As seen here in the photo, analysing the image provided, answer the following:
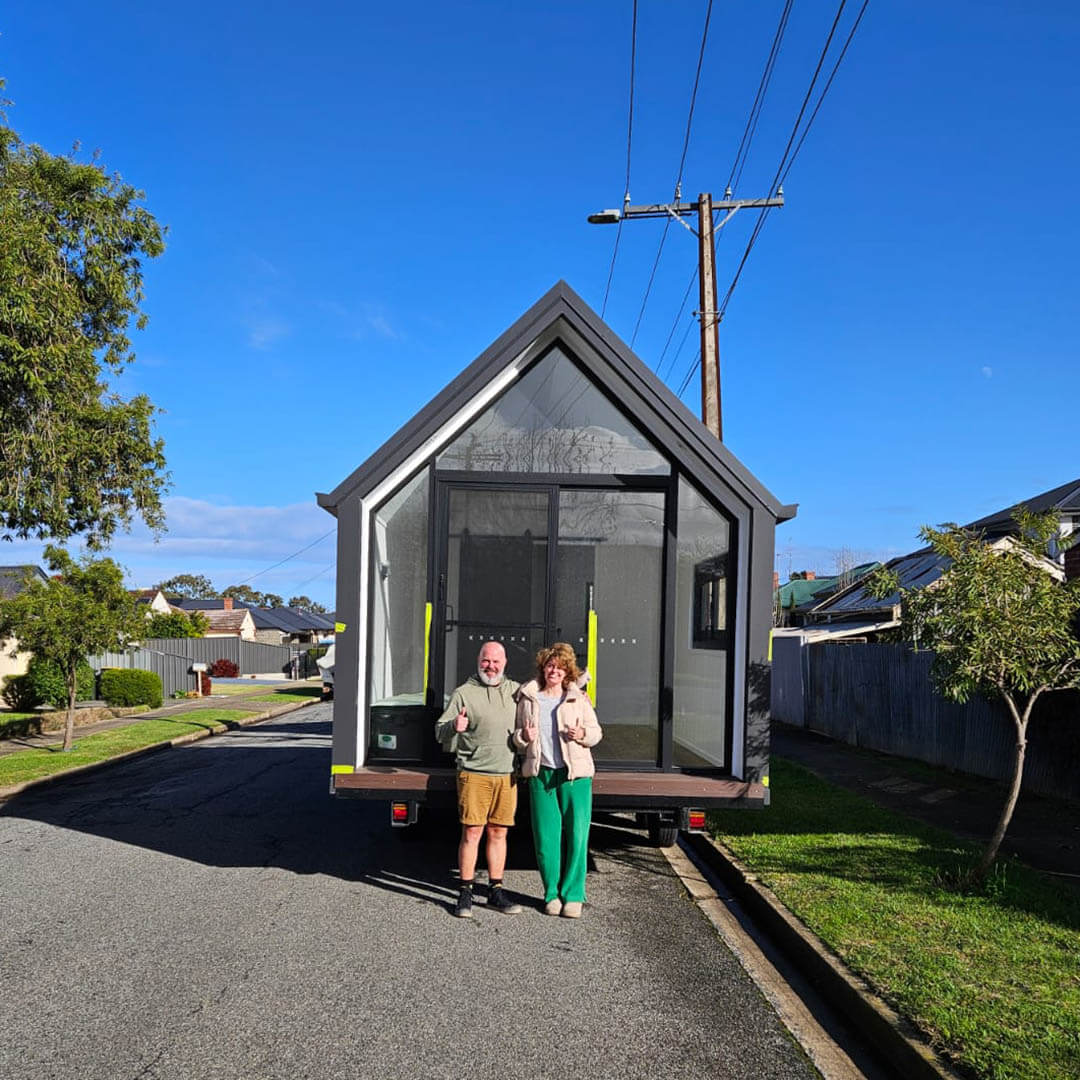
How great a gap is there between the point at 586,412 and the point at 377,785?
123 inches

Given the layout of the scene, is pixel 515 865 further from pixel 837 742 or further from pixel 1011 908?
pixel 837 742

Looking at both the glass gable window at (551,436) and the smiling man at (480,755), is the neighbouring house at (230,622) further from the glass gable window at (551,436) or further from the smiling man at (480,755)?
the smiling man at (480,755)

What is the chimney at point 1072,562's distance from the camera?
13.7 metres

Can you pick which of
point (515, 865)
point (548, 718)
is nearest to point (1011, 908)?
point (548, 718)

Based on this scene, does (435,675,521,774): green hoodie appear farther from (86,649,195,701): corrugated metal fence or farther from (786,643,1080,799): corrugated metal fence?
(86,649,195,701): corrugated metal fence

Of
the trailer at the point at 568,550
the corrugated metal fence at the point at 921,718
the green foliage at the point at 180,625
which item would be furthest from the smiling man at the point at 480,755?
the green foliage at the point at 180,625

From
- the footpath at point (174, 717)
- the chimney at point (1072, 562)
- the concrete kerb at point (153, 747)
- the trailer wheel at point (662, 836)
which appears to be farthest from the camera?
the footpath at point (174, 717)

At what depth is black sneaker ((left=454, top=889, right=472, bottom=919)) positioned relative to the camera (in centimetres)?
632

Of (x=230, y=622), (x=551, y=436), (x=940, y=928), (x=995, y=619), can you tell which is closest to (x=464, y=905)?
(x=940, y=928)

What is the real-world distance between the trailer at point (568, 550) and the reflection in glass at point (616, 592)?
11mm

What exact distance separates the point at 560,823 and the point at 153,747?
13065 millimetres

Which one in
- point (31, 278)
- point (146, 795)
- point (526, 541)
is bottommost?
point (146, 795)

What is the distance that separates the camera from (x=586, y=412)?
7406mm

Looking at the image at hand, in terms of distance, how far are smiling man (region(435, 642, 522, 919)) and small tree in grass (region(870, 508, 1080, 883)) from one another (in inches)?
107
